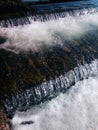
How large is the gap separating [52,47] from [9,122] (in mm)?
4382

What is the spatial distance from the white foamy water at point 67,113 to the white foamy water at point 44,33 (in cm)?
250

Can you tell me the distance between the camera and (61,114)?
28.7ft

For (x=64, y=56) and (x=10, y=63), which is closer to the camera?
(x=10, y=63)

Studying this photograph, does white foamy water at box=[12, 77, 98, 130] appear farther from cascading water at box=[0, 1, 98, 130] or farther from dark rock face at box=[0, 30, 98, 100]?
dark rock face at box=[0, 30, 98, 100]

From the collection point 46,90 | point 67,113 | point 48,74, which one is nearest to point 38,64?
point 48,74

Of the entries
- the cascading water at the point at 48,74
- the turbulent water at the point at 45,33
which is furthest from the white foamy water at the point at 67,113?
the turbulent water at the point at 45,33

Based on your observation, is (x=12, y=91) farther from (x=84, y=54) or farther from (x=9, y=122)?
(x=84, y=54)

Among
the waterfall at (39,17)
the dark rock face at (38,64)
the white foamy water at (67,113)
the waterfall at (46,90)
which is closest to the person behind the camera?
the white foamy water at (67,113)

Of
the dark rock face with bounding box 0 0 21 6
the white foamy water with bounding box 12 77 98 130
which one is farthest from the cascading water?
the dark rock face with bounding box 0 0 21 6

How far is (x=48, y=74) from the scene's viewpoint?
959 cm

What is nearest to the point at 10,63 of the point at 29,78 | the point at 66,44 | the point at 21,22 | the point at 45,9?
the point at 29,78

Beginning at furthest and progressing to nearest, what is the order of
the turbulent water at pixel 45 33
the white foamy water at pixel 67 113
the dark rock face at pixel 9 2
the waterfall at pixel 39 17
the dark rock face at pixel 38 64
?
the dark rock face at pixel 9 2 < the waterfall at pixel 39 17 < the turbulent water at pixel 45 33 < the dark rock face at pixel 38 64 < the white foamy water at pixel 67 113

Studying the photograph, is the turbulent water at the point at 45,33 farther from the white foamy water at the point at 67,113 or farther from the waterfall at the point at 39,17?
the white foamy water at the point at 67,113

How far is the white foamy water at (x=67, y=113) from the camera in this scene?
322 inches
